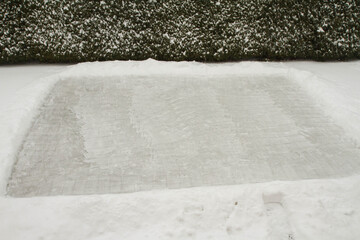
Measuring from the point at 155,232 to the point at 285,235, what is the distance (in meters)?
0.98

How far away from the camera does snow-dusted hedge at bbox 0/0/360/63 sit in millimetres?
4891

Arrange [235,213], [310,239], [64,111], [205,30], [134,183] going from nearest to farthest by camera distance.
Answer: [310,239], [235,213], [134,183], [64,111], [205,30]

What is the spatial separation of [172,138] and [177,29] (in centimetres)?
229

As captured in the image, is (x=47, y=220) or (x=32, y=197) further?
(x=32, y=197)

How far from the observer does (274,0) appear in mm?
5191

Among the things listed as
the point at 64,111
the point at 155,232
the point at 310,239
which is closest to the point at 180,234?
the point at 155,232

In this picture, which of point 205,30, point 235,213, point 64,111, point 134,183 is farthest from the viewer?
point 205,30

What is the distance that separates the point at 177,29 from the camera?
5.10 meters

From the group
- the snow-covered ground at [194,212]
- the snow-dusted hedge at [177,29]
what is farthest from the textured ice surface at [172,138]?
the snow-dusted hedge at [177,29]

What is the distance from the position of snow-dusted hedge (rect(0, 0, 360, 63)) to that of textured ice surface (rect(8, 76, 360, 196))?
76 centimetres

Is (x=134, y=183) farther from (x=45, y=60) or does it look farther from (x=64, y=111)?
(x=45, y=60)

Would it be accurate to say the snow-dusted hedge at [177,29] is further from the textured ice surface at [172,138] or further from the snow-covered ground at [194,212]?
the snow-covered ground at [194,212]

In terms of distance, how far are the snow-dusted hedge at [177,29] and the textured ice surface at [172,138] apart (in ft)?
2.48

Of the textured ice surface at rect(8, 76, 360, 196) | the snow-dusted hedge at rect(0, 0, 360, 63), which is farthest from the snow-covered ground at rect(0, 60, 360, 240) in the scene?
the snow-dusted hedge at rect(0, 0, 360, 63)
